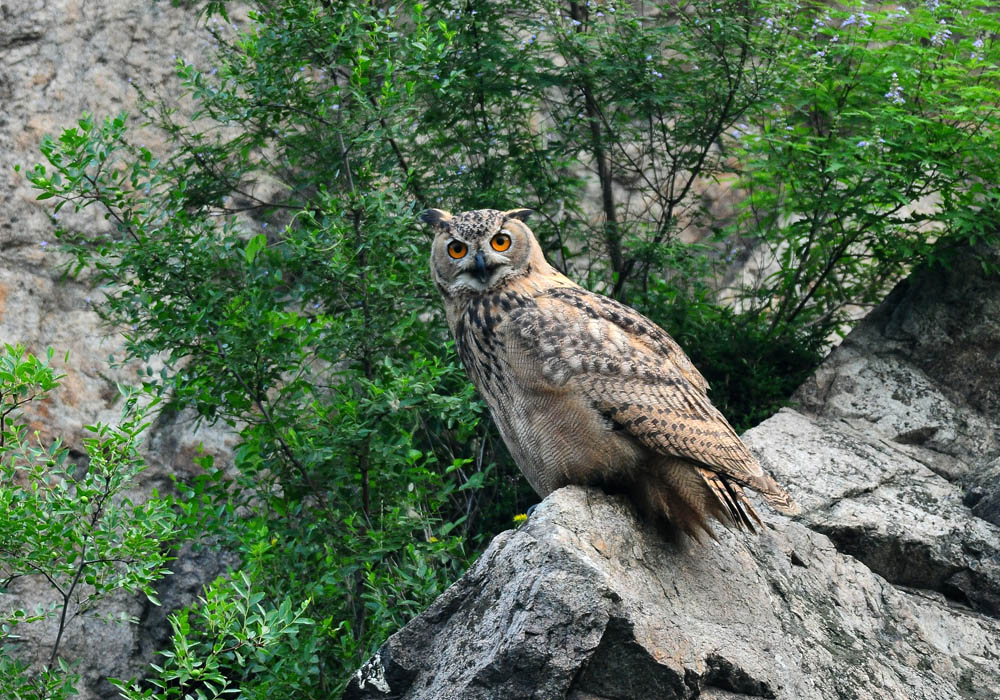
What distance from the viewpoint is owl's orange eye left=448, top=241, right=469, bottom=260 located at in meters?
3.66

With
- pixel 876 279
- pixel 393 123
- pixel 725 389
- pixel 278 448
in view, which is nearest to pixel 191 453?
pixel 278 448

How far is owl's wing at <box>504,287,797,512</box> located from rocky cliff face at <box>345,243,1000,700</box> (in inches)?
11.8

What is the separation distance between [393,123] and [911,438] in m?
3.14

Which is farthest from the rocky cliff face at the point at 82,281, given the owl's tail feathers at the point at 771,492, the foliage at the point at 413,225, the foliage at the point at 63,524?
the owl's tail feathers at the point at 771,492

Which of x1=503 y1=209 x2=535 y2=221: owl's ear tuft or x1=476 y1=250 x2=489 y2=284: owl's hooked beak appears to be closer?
x1=476 y1=250 x2=489 y2=284: owl's hooked beak

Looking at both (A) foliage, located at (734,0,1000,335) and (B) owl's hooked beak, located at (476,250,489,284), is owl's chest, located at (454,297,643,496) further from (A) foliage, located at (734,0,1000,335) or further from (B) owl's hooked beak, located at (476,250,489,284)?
(A) foliage, located at (734,0,1000,335)

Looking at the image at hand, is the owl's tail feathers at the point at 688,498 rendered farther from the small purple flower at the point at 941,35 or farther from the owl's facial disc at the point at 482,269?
the small purple flower at the point at 941,35

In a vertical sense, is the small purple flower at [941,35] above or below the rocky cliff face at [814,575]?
above

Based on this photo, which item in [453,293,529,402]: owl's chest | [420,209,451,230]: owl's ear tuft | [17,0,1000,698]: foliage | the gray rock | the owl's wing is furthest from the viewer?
[17,0,1000,698]: foliage

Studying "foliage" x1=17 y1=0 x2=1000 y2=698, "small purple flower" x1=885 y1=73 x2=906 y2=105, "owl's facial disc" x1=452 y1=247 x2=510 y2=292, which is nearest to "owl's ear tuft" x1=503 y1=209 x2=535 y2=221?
"owl's facial disc" x1=452 y1=247 x2=510 y2=292

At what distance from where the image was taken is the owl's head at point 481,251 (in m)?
3.61

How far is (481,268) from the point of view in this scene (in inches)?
141

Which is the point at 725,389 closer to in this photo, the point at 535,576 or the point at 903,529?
the point at 903,529

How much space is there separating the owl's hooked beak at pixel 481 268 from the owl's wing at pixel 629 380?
187 mm
